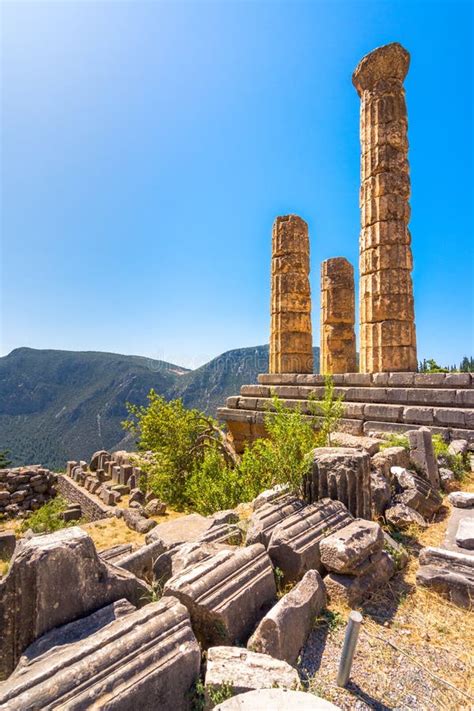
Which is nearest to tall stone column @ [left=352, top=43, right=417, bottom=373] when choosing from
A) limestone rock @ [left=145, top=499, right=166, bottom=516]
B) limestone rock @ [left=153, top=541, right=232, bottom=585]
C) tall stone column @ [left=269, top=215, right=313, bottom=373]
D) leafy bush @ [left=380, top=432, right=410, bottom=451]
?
tall stone column @ [left=269, top=215, right=313, bottom=373]

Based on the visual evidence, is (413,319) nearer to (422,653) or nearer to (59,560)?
(422,653)

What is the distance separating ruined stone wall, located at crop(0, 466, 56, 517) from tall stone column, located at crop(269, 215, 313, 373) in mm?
15001

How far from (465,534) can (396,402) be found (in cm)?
507

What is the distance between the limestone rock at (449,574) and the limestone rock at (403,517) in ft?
2.75

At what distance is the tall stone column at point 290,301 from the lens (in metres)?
13.3

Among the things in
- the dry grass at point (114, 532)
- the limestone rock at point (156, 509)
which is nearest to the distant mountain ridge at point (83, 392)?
the limestone rock at point (156, 509)

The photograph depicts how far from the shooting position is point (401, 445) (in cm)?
546

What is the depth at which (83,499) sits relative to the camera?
1650 cm

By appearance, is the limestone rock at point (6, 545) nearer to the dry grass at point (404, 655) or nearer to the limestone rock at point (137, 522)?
the limestone rock at point (137, 522)

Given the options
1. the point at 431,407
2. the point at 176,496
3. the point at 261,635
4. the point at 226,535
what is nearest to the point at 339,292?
the point at 431,407

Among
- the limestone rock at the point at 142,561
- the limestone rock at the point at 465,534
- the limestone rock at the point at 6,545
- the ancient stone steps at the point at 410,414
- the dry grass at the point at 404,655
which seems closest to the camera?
the dry grass at the point at 404,655

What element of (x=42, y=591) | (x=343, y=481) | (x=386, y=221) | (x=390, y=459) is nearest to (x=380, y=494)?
(x=390, y=459)

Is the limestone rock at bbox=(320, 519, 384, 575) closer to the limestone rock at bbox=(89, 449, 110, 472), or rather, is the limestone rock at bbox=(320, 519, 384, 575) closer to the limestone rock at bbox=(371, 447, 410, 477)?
the limestone rock at bbox=(371, 447, 410, 477)

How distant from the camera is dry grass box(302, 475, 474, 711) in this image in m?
1.89
